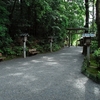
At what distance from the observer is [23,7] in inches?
572

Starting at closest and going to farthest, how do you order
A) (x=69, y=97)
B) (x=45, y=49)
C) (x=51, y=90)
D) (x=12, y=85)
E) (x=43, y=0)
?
(x=69, y=97) < (x=51, y=90) < (x=12, y=85) < (x=43, y=0) < (x=45, y=49)

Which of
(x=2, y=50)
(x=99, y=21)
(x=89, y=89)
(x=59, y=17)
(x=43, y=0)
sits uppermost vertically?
(x=43, y=0)

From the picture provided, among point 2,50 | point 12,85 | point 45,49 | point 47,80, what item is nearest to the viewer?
point 12,85

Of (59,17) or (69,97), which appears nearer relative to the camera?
(69,97)

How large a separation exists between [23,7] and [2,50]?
587cm

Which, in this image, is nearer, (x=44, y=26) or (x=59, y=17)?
(x=59, y=17)

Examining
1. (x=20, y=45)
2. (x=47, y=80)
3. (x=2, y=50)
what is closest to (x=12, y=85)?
(x=47, y=80)

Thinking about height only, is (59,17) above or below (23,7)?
below

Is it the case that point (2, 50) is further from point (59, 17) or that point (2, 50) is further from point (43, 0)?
point (59, 17)

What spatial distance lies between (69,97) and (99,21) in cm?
613

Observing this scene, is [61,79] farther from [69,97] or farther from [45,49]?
[45,49]

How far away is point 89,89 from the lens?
4.39 metres

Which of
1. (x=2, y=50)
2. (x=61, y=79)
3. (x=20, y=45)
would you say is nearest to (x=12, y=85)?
(x=61, y=79)

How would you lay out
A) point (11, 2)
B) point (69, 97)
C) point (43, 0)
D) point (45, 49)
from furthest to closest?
point (45, 49) → point (11, 2) → point (43, 0) → point (69, 97)
